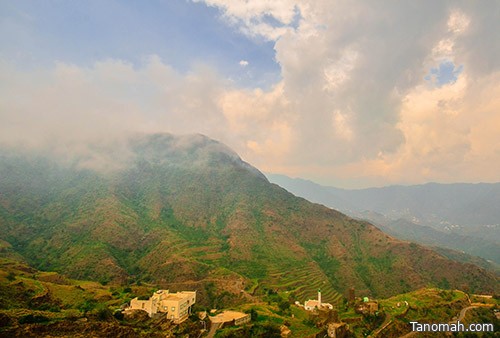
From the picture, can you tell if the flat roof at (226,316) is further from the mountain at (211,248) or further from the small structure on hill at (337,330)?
the mountain at (211,248)

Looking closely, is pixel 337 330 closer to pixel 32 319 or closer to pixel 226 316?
pixel 226 316

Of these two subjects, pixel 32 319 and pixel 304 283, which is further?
pixel 304 283

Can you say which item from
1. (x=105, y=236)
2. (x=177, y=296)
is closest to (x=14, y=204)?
(x=105, y=236)

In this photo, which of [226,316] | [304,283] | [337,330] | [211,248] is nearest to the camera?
[226,316]

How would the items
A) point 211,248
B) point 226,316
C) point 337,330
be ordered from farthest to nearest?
1. point 211,248
2. point 337,330
3. point 226,316

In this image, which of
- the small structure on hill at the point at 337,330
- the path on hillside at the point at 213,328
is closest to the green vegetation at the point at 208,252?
the small structure on hill at the point at 337,330

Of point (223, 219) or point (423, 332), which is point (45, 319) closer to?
point (423, 332)

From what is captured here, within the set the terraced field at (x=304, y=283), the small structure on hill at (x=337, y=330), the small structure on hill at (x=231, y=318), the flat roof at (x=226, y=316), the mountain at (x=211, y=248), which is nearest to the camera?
the small structure on hill at (x=231, y=318)

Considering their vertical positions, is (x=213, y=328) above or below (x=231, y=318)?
below

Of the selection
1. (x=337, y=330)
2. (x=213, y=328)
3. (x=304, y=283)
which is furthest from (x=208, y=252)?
(x=213, y=328)

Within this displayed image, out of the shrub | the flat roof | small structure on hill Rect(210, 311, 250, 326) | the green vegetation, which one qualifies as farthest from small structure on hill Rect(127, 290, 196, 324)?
the green vegetation

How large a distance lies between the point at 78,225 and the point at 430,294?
147 m

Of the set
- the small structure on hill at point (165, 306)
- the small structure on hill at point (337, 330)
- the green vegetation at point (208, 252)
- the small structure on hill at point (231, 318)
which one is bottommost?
the small structure on hill at point (337, 330)

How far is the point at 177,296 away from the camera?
2598 inches
